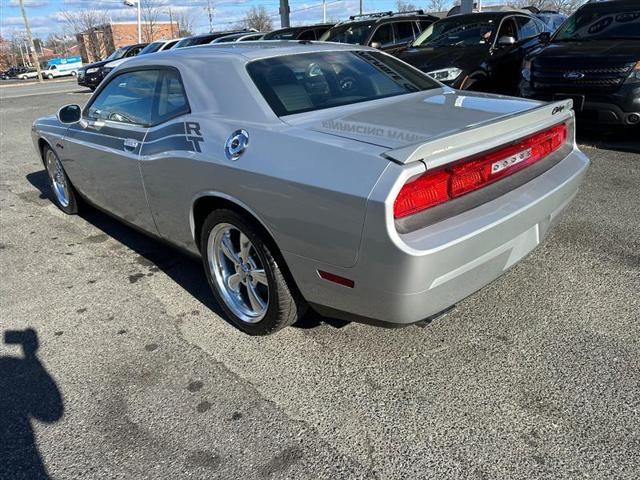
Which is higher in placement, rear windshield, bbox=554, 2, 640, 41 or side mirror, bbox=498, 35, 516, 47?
rear windshield, bbox=554, 2, 640, 41

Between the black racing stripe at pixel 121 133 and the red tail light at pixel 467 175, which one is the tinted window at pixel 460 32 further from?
the black racing stripe at pixel 121 133

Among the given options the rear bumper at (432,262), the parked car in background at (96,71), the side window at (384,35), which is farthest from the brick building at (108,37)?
the rear bumper at (432,262)

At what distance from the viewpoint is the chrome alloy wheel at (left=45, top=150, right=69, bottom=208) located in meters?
5.04

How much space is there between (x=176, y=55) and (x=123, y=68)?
73cm

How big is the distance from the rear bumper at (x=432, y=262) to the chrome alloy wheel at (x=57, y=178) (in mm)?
3532

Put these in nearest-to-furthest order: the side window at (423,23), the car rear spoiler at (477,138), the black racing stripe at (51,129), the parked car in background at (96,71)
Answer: the car rear spoiler at (477,138) → the black racing stripe at (51,129) → the side window at (423,23) → the parked car in background at (96,71)

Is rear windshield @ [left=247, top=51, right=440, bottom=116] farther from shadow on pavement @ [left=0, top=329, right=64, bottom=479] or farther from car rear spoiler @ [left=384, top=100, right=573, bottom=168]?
shadow on pavement @ [left=0, top=329, right=64, bottom=479]

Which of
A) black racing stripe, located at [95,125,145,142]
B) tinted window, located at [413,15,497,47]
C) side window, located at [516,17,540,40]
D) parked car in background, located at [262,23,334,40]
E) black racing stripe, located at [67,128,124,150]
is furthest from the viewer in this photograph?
parked car in background, located at [262,23,334,40]

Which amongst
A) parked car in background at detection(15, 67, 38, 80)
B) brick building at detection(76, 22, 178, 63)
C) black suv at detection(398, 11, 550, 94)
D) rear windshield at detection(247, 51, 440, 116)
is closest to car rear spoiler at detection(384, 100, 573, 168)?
rear windshield at detection(247, 51, 440, 116)

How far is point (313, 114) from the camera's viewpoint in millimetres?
2748

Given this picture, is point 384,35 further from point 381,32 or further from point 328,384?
point 328,384

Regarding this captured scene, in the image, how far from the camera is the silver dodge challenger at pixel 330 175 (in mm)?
2123

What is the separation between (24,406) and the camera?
2.51 m

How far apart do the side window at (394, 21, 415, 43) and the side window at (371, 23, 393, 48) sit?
25 cm
